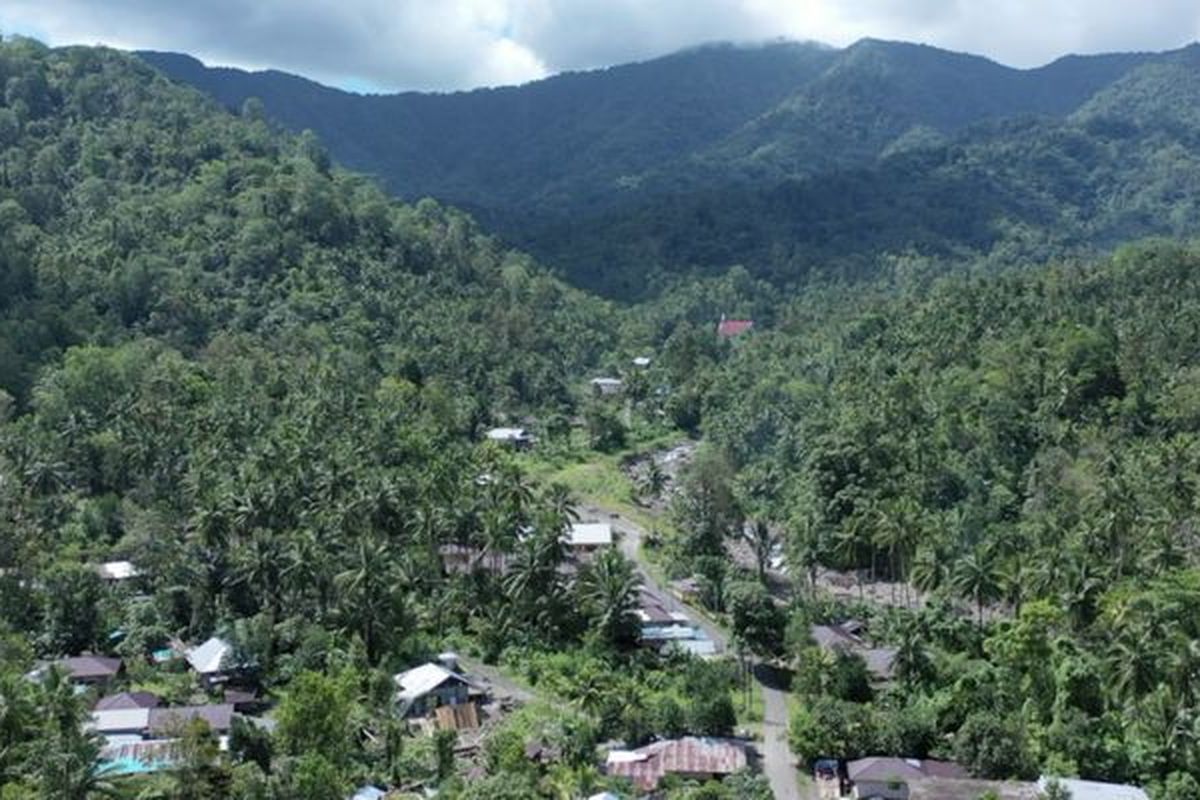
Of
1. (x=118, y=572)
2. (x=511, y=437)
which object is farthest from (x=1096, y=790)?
(x=511, y=437)

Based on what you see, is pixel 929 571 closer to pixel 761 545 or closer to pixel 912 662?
pixel 912 662

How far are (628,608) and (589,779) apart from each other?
15.8 metres

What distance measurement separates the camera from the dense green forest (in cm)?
4616

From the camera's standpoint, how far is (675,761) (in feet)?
149

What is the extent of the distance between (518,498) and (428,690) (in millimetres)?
16137

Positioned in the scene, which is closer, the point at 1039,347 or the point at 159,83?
the point at 1039,347

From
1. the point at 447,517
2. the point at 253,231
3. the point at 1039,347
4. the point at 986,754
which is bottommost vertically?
the point at 986,754

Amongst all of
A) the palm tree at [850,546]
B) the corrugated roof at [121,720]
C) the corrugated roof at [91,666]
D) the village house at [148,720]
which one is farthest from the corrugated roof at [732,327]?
the corrugated roof at [121,720]

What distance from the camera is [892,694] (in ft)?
168

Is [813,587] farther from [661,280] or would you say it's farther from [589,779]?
[661,280]

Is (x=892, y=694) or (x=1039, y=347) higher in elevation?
(x=1039, y=347)

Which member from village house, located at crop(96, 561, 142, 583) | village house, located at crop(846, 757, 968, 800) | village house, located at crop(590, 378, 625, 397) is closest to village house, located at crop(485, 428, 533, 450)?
village house, located at crop(590, 378, 625, 397)

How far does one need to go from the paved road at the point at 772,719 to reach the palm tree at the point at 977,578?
10.2m

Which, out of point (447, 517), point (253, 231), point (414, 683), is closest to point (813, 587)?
point (447, 517)
